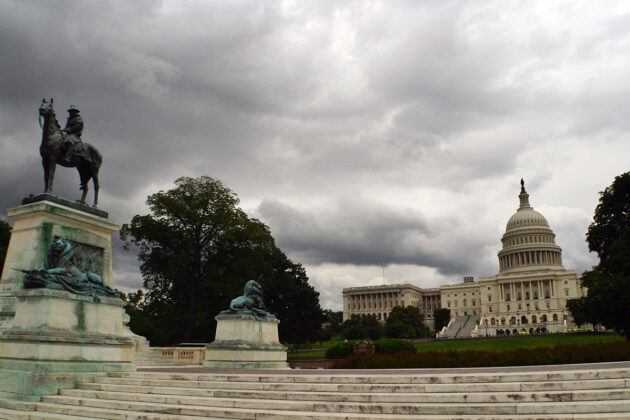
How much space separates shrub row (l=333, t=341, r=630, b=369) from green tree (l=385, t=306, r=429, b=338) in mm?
83313

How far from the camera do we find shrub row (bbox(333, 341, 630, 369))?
52.6ft

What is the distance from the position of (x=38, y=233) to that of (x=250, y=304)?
9347 mm

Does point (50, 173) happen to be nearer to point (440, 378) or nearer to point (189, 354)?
Result: point (440, 378)

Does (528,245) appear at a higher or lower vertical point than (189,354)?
higher

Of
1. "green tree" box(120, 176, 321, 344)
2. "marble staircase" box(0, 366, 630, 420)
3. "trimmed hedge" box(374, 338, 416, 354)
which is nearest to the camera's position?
"marble staircase" box(0, 366, 630, 420)

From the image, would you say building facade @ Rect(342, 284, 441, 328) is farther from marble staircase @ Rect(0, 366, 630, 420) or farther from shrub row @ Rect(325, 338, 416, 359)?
marble staircase @ Rect(0, 366, 630, 420)

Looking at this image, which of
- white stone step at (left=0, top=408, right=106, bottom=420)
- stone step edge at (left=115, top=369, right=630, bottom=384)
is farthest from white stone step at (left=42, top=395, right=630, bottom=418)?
stone step edge at (left=115, top=369, right=630, bottom=384)

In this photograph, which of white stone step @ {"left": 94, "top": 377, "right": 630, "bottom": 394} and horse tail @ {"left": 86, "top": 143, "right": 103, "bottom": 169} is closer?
white stone step @ {"left": 94, "top": 377, "right": 630, "bottom": 394}

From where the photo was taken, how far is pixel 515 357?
1648 cm

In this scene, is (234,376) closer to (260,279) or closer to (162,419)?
(162,419)

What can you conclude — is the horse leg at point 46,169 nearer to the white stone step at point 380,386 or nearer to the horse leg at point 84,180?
the horse leg at point 84,180

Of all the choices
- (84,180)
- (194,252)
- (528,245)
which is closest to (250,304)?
(84,180)

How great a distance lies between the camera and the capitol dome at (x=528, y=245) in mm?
150125

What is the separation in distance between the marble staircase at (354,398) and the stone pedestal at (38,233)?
4.37 metres
